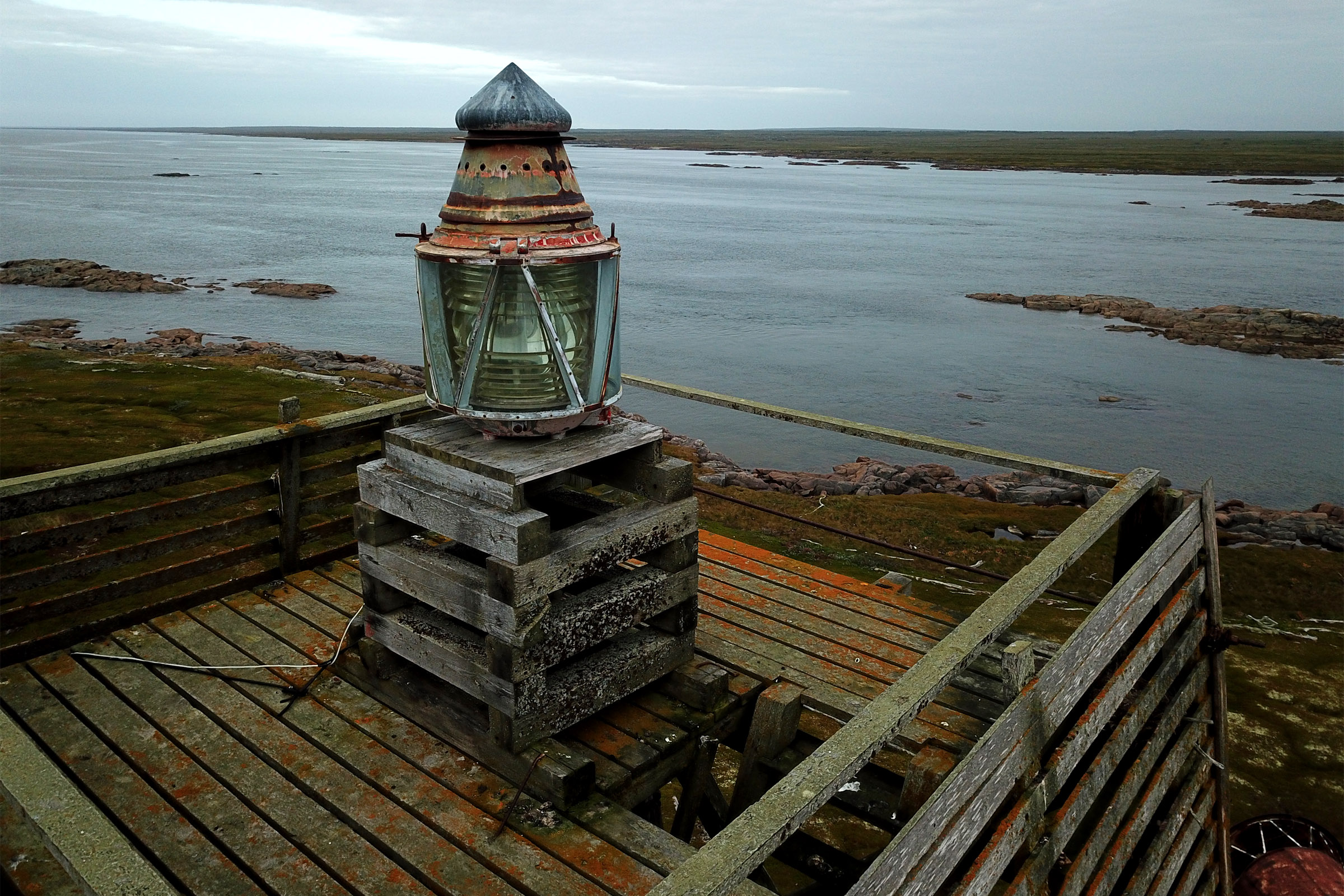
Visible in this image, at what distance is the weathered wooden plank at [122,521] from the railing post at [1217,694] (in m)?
5.31

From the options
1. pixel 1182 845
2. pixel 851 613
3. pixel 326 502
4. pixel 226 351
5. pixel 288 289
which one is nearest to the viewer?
pixel 1182 845

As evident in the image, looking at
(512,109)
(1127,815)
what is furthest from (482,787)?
(1127,815)

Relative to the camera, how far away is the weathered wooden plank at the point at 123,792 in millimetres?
3559

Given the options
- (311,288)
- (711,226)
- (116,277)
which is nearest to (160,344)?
(311,288)

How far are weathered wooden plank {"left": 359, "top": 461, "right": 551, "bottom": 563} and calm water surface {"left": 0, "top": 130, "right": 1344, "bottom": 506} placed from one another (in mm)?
15891

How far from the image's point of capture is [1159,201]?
78.6 metres

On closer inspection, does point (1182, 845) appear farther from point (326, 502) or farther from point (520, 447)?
point (326, 502)

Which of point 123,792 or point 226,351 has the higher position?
point 123,792

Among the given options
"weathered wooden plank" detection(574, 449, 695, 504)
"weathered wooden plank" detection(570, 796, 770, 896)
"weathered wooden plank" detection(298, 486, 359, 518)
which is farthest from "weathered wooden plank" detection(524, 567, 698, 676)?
"weathered wooden plank" detection(298, 486, 359, 518)

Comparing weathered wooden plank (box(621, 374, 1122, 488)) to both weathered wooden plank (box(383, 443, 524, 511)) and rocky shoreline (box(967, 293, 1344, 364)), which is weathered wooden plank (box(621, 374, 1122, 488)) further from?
rocky shoreline (box(967, 293, 1344, 364))

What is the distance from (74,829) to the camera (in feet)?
7.49

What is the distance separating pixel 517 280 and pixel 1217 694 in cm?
476

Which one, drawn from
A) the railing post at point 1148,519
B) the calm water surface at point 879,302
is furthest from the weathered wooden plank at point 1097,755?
the calm water surface at point 879,302

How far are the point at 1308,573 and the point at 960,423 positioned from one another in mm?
9840
